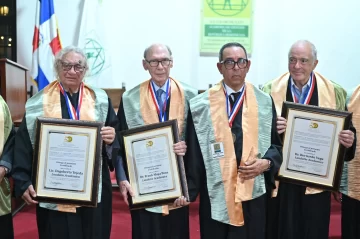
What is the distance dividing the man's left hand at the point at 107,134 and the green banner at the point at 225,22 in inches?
169


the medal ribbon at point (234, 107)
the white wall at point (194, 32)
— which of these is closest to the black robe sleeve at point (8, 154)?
the medal ribbon at point (234, 107)

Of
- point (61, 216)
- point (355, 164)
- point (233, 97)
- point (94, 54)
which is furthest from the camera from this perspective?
point (94, 54)

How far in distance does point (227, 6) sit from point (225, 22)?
9.4 inches

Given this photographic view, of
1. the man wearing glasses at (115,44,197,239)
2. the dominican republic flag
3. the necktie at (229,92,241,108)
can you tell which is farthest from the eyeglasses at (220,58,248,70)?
the dominican republic flag

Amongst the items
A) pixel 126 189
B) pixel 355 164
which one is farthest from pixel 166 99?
pixel 355 164

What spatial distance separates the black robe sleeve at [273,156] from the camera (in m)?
2.27

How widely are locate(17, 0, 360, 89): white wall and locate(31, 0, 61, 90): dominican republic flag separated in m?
0.75

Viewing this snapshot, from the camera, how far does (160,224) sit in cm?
238

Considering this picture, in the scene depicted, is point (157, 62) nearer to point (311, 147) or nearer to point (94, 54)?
point (311, 147)

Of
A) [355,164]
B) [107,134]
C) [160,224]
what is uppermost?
[107,134]

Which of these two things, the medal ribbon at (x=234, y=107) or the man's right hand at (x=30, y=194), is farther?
the medal ribbon at (x=234, y=107)

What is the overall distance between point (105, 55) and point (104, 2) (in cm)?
85

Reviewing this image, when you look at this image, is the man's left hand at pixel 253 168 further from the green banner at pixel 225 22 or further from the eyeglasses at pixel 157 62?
the green banner at pixel 225 22

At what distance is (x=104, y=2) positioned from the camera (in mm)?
6133
